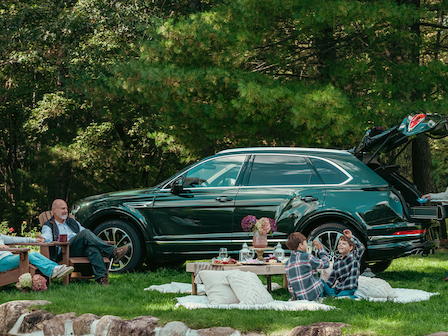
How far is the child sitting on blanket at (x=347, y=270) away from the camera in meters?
6.57

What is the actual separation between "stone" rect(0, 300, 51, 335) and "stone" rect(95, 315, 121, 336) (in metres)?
0.94

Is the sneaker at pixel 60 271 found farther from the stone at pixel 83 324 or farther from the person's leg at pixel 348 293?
the person's leg at pixel 348 293

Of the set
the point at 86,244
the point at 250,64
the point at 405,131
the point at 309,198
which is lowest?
the point at 86,244

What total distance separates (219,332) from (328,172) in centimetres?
391

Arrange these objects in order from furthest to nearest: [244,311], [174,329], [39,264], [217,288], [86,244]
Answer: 1. [86,244]
2. [39,264]
3. [217,288]
4. [244,311]
5. [174,329]

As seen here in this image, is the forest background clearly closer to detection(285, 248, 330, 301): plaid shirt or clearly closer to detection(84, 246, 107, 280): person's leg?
detection(84, 246, 107, 280): person's leg

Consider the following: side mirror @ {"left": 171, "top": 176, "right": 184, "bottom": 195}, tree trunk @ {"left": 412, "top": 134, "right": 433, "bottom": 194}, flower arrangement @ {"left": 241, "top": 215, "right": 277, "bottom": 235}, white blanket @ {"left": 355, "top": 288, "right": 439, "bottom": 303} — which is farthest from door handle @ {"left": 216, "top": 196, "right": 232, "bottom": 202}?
tree trunk @ {"left": 412, "top": 134, "right": 433, "bottom": 194}

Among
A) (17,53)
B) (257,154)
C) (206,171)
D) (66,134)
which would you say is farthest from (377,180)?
(66,134)

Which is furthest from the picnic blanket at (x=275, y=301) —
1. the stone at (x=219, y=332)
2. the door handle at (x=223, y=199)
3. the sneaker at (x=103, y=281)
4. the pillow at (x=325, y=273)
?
the door handle at (x=223, y=199)

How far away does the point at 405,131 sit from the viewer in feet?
26.7

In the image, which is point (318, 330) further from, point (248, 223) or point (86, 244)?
point (86, 244)

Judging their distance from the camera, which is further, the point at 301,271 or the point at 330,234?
the point at 330,234

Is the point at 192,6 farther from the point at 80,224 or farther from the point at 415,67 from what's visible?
the point at 80,224

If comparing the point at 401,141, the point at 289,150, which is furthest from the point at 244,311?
the point at 401,141
